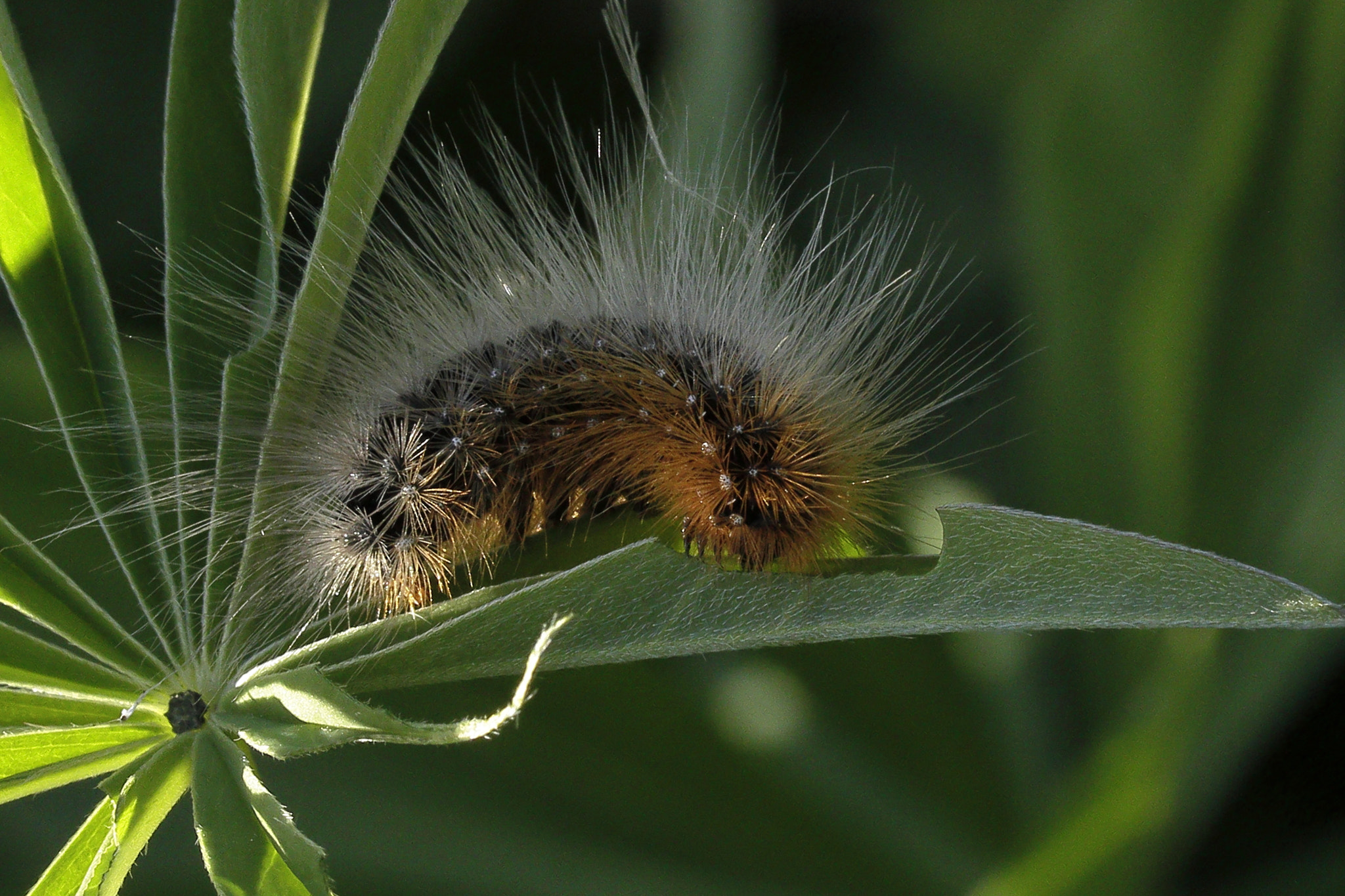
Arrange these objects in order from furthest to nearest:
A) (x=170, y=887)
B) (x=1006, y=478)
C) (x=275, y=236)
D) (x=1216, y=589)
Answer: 1. (x=1006, y=478)
2. (x=170, y=887)
3. (x=275, y=236)
4. (x=1216, y=589)

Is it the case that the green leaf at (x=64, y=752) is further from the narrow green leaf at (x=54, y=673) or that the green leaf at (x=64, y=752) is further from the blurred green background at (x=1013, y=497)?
the blurred green background at (x=1013, y=497)

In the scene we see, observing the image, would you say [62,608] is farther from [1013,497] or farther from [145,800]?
[1013,497]

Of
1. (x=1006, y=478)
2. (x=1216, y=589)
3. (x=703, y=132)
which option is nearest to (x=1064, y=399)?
(x=1006, y=478)

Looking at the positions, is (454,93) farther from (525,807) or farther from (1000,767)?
(1000,767)

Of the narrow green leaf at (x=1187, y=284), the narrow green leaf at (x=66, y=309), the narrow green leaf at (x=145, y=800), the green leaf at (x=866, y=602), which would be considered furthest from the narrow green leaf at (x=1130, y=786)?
the narrow green leaf at (x=66, y=309)

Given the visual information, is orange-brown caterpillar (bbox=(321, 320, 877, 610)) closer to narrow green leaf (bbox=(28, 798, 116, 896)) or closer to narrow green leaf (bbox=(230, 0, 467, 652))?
narrow green leaf (bbox=(230, 0, 467, 652))

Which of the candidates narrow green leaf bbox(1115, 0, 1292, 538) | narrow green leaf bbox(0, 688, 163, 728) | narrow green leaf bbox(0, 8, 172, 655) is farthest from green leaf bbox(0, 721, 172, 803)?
narrow green leaf bbox(1115, 0, 1292, 538)
